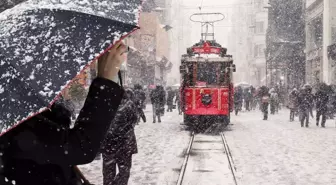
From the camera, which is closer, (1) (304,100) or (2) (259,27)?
(1) (304,100)

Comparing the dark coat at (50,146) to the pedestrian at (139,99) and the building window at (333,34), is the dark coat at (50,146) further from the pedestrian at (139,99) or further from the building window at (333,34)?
the building window at (333,34)

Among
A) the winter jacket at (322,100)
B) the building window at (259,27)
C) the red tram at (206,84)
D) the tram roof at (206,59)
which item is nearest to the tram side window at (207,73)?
the red tram at (206,84)

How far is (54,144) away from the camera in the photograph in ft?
5.64

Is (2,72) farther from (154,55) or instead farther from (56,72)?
(154,55)

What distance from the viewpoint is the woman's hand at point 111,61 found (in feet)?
6.09

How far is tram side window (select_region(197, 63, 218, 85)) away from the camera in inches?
732

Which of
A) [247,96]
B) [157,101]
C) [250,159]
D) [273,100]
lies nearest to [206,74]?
[157,101]

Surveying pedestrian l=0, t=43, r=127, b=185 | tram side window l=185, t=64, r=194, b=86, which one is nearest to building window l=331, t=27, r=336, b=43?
tram side window l=185, t=64, r=194, b=86

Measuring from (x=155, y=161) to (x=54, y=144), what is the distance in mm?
8689

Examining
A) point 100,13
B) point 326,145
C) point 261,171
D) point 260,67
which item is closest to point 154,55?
point 260,67

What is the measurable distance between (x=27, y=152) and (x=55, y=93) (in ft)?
0.75

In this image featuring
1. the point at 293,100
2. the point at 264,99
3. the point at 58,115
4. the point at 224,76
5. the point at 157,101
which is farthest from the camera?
the point at 264,99

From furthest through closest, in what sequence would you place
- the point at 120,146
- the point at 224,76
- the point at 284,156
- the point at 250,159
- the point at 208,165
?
the point at 224,76 < the point at 284,156 < the point at 250,159 < the point at 208,165 < the point at 120,146

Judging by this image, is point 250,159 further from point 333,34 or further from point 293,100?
point 333,34
